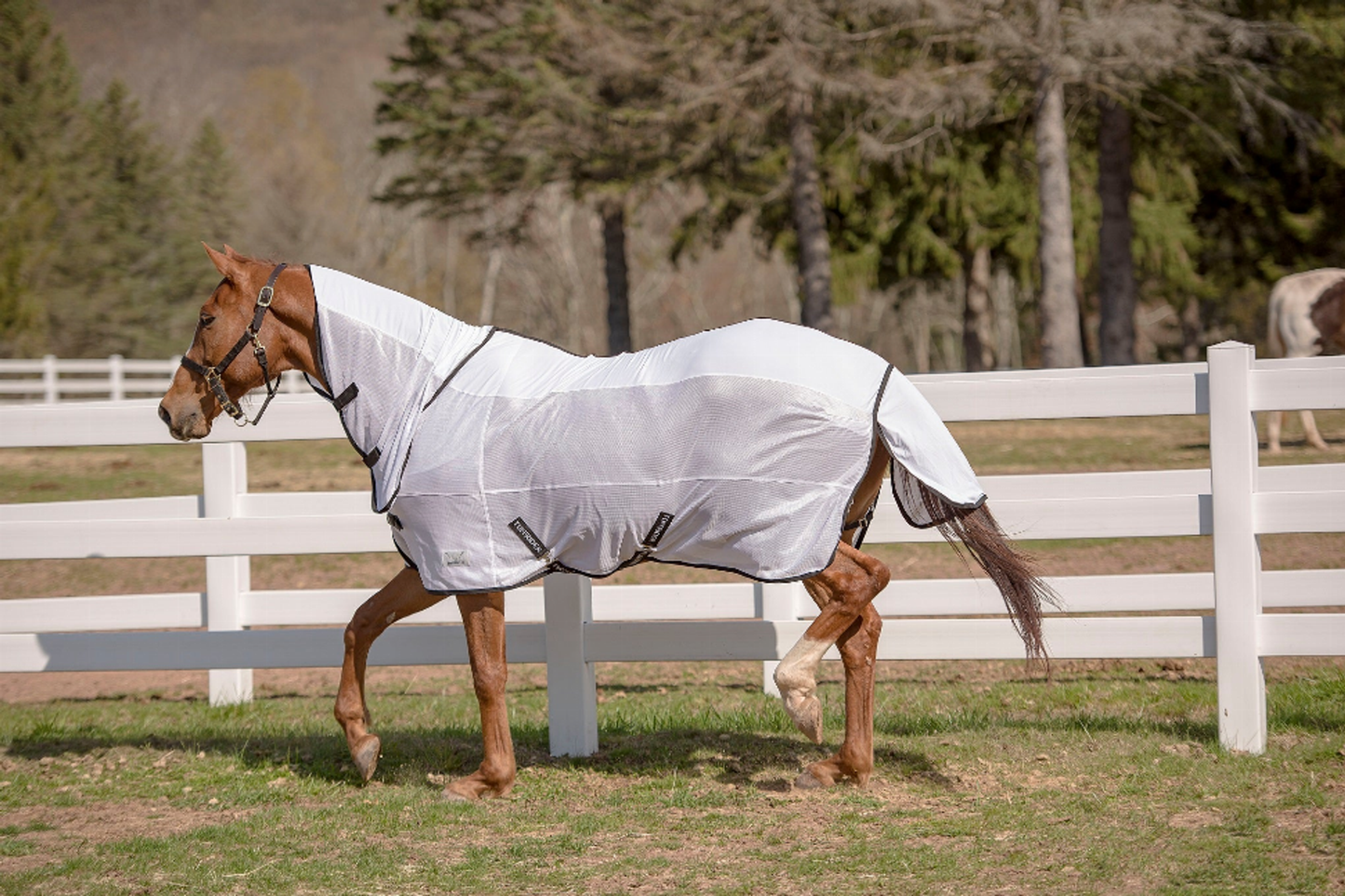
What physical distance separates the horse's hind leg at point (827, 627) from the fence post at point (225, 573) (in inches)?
132

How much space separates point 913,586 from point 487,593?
2.20 m

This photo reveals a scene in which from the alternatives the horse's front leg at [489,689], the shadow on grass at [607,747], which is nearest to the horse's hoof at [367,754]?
the shadow on grass at [607,747]

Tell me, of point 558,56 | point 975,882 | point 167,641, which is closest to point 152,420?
point 167,641

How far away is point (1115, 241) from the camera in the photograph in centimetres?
2300

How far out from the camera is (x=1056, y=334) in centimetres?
2050

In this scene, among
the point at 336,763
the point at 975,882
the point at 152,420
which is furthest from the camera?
the point at 152,420

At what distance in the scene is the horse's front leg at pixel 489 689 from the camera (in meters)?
4.93

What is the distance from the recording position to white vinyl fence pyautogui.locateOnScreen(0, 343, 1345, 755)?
203 inches

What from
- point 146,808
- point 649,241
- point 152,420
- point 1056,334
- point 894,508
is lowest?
point 146,808

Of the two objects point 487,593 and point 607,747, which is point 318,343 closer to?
point 487,593

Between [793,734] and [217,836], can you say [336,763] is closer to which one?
[217,836]

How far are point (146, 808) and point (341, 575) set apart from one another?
19.8ft

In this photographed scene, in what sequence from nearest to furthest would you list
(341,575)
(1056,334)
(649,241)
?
(341,575) < (1056,334) < (649,241)

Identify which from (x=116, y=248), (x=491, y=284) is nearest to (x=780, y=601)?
(x=116, y=248)
